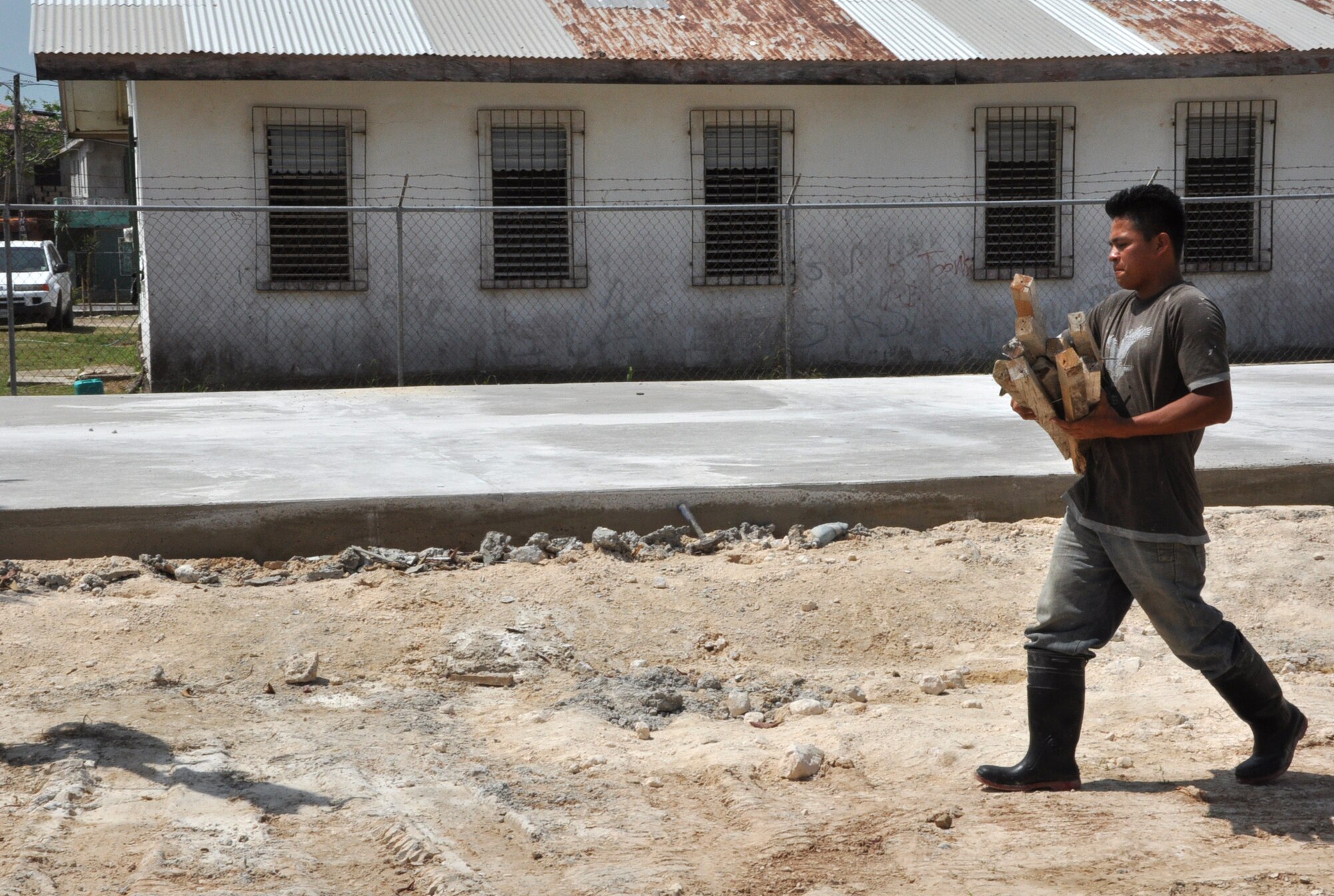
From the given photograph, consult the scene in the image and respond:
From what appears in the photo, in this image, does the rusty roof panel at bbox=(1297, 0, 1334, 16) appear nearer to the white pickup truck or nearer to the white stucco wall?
the white stucco wall

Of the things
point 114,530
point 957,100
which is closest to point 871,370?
point 957,100

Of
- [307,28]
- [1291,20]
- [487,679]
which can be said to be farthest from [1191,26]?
[487,679]

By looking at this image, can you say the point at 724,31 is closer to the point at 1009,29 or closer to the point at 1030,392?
the point at 1009,29

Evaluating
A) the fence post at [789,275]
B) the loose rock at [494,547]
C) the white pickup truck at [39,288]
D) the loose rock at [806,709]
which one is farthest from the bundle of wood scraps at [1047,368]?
the white pickup truck at [39,288]

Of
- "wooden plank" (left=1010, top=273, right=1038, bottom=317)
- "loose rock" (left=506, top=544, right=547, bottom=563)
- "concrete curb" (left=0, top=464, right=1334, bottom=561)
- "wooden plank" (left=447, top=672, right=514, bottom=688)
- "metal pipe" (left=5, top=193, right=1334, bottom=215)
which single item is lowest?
"wooden plank" (left=447, top=672, right=514, bottom=688)

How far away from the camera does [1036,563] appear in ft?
19.7

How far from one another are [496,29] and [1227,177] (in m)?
8.40

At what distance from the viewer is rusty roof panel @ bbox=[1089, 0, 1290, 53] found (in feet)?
49.9

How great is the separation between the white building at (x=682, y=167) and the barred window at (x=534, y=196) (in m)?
0.03

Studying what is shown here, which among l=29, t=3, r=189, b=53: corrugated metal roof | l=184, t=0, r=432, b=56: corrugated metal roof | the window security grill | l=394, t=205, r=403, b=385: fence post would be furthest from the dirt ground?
the window security grill

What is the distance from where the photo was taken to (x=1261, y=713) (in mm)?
3717

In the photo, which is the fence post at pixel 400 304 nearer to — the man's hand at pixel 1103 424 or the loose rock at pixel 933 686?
the loose rock at pixel 933 686

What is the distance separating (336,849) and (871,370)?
41.1ft

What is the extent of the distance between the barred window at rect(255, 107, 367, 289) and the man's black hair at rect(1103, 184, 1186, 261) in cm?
1170
